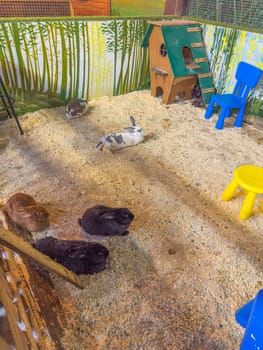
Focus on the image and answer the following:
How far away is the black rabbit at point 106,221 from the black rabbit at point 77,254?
0.21 metres

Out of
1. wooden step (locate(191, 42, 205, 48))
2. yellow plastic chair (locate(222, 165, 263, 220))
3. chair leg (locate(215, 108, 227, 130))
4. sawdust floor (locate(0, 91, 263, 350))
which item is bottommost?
sawdust floor (locate(0, 91, 263, 350))

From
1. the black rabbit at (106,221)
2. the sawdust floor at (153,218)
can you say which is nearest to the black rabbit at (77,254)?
the sawdust floor at (153,218)

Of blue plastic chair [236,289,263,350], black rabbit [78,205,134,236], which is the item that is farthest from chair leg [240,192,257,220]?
blue plastic chair [236,289,263,350]

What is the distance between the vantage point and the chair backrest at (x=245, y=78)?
3.36m

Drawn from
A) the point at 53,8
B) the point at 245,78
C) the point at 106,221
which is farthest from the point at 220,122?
the point at 53,8

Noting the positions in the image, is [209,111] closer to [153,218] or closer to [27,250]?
[153,218]

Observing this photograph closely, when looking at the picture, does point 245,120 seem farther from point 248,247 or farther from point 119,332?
point 119,332

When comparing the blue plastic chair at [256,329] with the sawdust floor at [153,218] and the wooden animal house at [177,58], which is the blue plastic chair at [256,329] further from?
the wooden animal house at [177,58]

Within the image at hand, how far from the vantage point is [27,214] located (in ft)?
6.56

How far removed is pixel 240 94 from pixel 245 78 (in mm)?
236

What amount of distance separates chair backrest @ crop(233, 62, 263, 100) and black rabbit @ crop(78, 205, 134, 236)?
8.20ft

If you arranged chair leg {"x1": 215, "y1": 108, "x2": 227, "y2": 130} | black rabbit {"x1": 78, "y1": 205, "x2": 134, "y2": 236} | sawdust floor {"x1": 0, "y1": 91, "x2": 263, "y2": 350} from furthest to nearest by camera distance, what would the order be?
chair leg {"x1": 215, "y1": 108, "x2": 227, "y2": 130} < black rabbit {"x1": 78, "y1": 205, "x2": 134, "y2": 236} < sawdust floor {"x1": 0, "y1": 91, "x2": 263, "y2": 350}

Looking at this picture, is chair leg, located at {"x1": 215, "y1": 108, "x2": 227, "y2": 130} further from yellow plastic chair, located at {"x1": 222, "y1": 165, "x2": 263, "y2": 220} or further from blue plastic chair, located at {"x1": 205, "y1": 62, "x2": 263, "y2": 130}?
yellow plastic chair, located at {"x1": 222, "y1": 165, "x2": 263, "y2": 220}

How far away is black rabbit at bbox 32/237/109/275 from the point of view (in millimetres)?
1745
